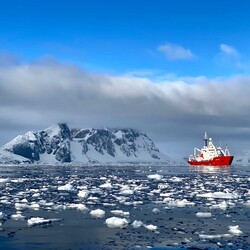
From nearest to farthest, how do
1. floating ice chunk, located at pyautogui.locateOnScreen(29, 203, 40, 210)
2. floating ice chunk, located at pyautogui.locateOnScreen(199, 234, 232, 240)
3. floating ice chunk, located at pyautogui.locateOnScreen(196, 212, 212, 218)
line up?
floating ice chunk, located at pyautogui.locateOnScreen(199, 234, 232, 240), floating ice chunk, located at pyautogui.locateOnScreen(196, 212, 212, 218), floating ice chunk, located at pyautogui.locateOnScreen(29, 203, 40, 210)

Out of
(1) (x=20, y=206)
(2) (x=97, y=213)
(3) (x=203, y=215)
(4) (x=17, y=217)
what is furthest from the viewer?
(1) (x=20, y=206)

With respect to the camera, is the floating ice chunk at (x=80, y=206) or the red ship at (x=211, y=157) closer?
the floating ice chunk at (x=80, y=206)

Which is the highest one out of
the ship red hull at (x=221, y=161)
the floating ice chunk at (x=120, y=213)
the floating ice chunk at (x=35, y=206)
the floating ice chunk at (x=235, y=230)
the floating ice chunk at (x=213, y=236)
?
the ship red hull at (x=221, y=161)

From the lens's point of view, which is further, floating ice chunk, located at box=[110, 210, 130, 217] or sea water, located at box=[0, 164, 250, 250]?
floating ice chunk, located at box=[110, 210, 130, 217]

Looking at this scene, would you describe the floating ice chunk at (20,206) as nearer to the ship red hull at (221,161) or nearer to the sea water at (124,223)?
the sea water at (124,223)

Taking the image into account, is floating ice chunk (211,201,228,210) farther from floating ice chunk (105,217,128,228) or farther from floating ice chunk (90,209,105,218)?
floating ice chunk (105,217,128,228)

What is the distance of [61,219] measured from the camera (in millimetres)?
23938

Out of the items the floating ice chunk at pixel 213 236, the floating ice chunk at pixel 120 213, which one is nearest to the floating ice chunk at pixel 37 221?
the floating ice chunk at pixel 120 213

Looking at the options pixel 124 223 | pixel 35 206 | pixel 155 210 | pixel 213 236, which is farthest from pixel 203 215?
pixel 35 206

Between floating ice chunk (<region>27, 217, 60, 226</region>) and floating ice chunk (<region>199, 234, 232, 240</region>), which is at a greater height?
floating ice chunk (<region>27, 217, 60, 226</region>)

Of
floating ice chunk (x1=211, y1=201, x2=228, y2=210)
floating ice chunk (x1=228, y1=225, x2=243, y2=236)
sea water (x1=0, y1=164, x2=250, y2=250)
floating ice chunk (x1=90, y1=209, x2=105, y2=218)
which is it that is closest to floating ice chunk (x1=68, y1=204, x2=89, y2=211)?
sea water (x1=0, y1=164, x2=250, y2=250)

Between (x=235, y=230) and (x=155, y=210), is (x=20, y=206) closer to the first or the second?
(x=155, y=210)

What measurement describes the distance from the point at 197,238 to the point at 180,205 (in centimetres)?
1136

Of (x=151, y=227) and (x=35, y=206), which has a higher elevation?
(x=35, y=206)
